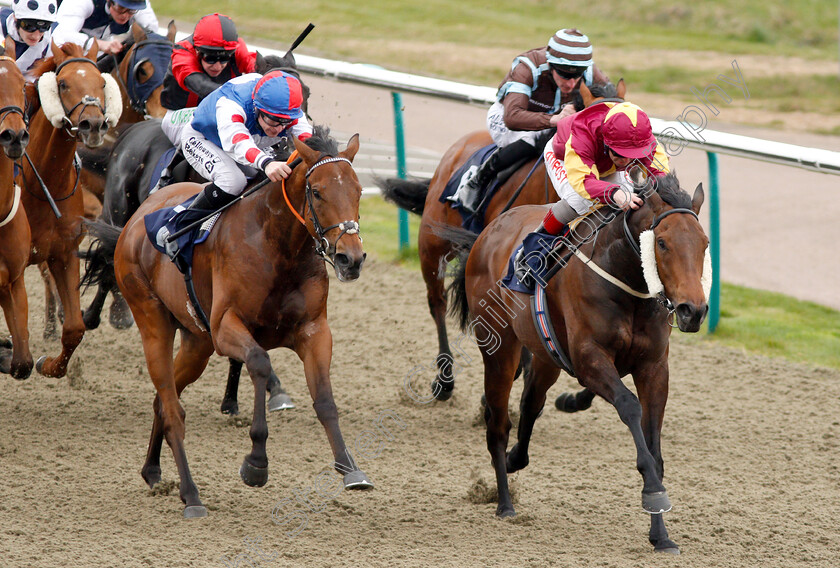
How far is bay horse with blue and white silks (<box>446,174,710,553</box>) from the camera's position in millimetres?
4391

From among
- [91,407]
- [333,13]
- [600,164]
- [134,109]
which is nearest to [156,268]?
[91,407]

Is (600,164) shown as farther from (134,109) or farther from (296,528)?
(134,109)

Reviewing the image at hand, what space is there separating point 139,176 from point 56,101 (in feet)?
3.65

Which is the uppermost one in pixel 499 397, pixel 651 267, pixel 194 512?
pixel 651 267

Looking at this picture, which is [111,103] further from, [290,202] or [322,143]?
[322,143]

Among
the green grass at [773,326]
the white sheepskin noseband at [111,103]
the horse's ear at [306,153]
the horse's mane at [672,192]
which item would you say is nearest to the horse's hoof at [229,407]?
the white sheepskin noseband at [111,103]

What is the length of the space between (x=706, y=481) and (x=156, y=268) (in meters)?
2.93

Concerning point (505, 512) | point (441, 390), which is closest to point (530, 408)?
point (505, 512)

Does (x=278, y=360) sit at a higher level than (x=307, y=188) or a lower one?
lower

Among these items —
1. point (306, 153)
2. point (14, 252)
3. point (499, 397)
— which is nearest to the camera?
point (306, 153)

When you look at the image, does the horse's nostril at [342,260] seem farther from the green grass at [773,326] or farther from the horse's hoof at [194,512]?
the green grass at [773,326]

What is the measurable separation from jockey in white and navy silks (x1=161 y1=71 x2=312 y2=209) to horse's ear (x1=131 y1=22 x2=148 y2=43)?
2.18 m

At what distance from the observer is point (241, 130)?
204 inches

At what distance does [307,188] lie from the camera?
15.4 feet
